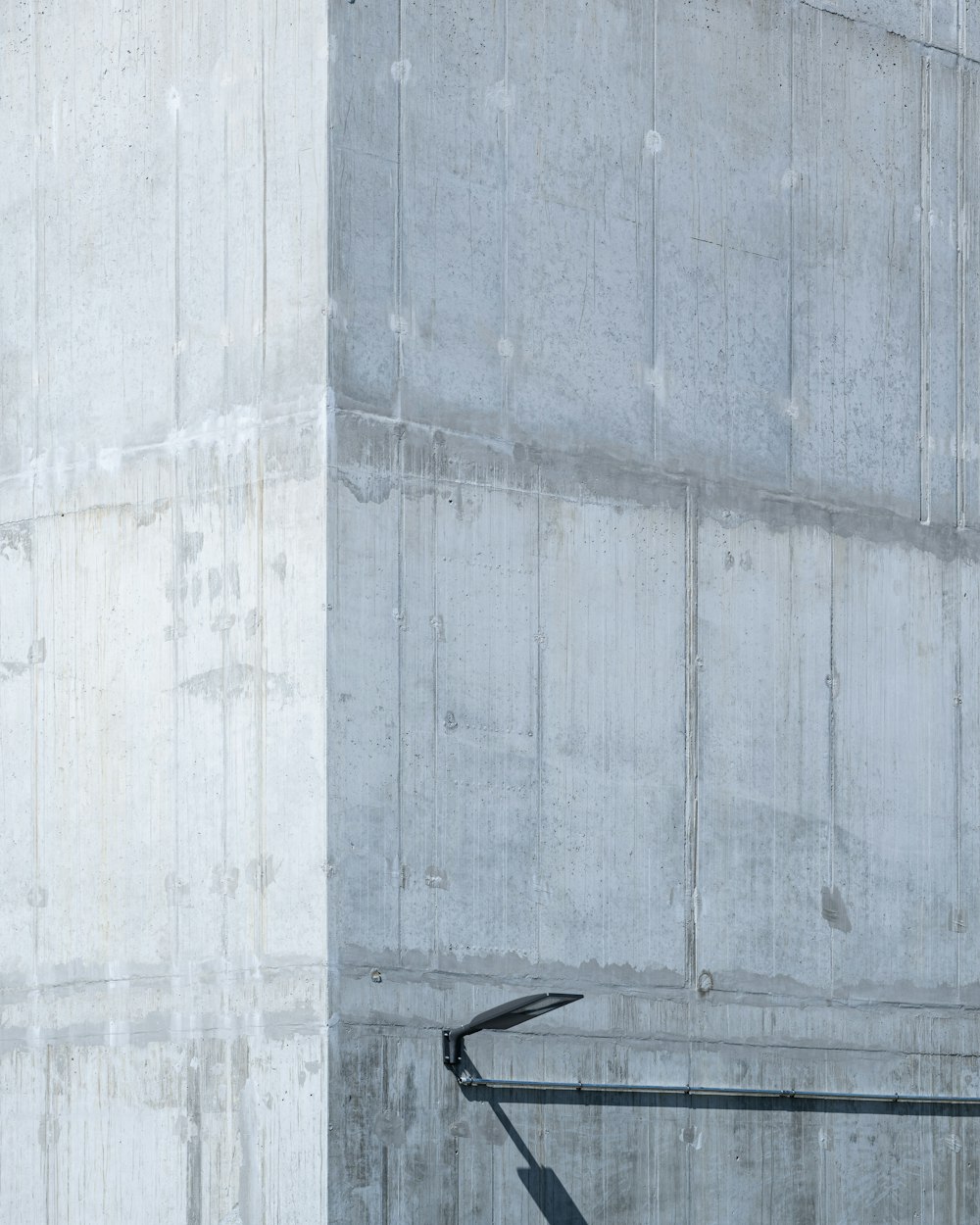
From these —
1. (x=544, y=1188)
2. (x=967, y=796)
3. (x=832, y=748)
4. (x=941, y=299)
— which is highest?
(x=941, y=299)

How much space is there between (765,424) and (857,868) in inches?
113

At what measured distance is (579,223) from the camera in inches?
510

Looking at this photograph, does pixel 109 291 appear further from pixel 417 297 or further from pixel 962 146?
pixel 962 146

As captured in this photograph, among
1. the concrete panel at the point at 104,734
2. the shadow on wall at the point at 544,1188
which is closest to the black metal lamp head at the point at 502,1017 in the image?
the shadow on wall at the point at 544,1188

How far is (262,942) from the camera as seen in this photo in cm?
1161

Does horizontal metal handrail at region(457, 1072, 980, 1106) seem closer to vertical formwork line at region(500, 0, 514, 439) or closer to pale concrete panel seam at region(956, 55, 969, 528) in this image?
vertical formwork line at region(500, 0, 514, 439)

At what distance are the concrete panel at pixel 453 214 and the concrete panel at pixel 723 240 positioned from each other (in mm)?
1289

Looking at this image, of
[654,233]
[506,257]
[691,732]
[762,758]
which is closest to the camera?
[506,257]

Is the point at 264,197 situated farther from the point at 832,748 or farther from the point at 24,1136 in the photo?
the point at 24,1136

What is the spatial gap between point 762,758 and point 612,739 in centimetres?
121

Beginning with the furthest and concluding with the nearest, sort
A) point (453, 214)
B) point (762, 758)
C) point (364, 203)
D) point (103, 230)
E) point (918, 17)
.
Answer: point (918, 17)
point (762, 758)
point (103, 230)
point (453, 214)
point (364, 203)

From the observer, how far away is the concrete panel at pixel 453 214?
12125 millimetres

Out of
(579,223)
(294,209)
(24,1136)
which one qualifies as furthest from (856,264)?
(24,1136)

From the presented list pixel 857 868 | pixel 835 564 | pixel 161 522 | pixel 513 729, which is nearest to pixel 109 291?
pixel 161 522
